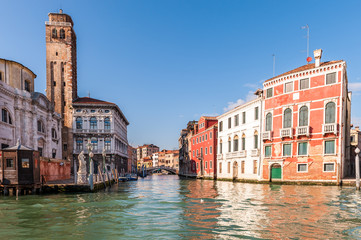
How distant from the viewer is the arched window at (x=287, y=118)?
24.7m

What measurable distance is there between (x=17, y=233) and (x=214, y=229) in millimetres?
6104

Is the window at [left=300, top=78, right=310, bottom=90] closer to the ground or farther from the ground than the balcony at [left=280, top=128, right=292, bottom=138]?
farther from the ground

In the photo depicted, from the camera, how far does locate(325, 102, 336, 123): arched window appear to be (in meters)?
22.3

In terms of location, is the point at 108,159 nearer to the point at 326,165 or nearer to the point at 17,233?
the point at 326,165

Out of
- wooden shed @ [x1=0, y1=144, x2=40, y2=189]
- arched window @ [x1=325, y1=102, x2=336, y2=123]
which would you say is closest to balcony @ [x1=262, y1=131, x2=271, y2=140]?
arched window @ [x1=325, y1=102, x2=336, y2=123]

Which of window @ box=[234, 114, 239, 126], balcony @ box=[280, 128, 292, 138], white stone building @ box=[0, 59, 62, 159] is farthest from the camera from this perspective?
window @ box=[234, 114, 239, 126]

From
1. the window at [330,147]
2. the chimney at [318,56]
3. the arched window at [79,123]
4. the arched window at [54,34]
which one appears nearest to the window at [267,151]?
the window at [330,147]

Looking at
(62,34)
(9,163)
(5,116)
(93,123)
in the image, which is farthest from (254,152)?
(62,34)

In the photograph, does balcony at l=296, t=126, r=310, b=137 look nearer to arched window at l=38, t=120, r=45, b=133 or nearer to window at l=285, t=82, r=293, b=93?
window at l=285, t=82, r=293, b=93

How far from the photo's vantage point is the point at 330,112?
2248cm

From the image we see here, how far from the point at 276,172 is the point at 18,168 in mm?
22991

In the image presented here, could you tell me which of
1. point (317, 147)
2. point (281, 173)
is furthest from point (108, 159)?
point (317, 147)

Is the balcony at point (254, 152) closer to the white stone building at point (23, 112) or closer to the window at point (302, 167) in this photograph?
the window at point (302, 167)

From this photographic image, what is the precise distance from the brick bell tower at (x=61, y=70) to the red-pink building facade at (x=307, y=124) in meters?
31.7
